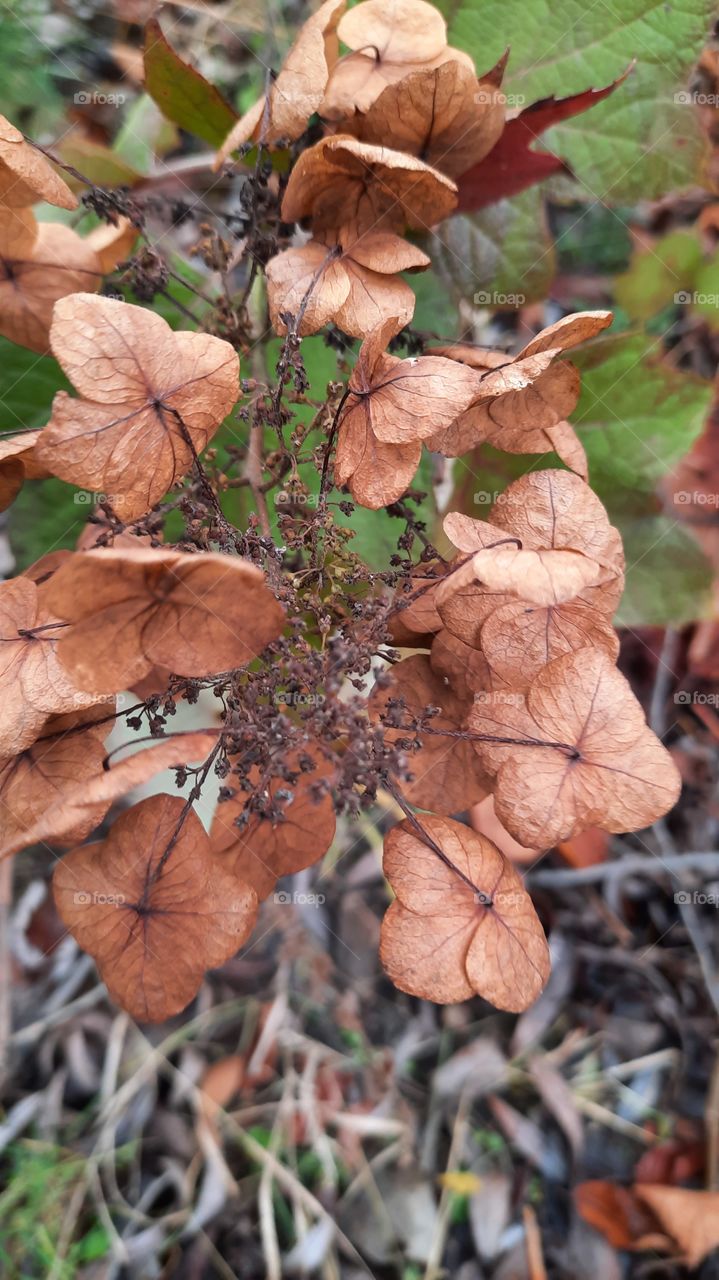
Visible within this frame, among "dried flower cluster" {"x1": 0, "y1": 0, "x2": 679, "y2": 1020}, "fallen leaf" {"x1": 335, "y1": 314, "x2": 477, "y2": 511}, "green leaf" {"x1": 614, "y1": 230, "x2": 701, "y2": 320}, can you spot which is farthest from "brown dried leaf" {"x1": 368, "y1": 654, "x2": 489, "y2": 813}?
"green leaf" {"x1": 614, "y1": 230, "x2": 701, "y2": 320}

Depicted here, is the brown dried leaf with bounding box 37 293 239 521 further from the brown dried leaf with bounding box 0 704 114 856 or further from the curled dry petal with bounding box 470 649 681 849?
→ the curled dry petal with bounding box 470 649 681 849

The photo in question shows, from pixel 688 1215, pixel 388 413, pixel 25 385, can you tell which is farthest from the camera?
pixel 688 1215

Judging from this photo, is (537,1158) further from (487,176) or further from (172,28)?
(172,28)

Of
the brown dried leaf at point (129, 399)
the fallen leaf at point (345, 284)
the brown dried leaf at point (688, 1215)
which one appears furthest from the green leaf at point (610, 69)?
the brown dried leaf at point (688, 1215)

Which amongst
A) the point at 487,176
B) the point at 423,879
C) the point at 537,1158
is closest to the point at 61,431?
the point at 423,879

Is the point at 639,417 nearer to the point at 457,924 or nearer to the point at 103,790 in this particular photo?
the point at 457,924

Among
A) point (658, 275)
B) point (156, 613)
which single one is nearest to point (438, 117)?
point (156, 613)

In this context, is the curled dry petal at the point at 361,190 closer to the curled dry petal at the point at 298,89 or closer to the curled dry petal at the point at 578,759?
the curled dry petal at the point at 298,89
